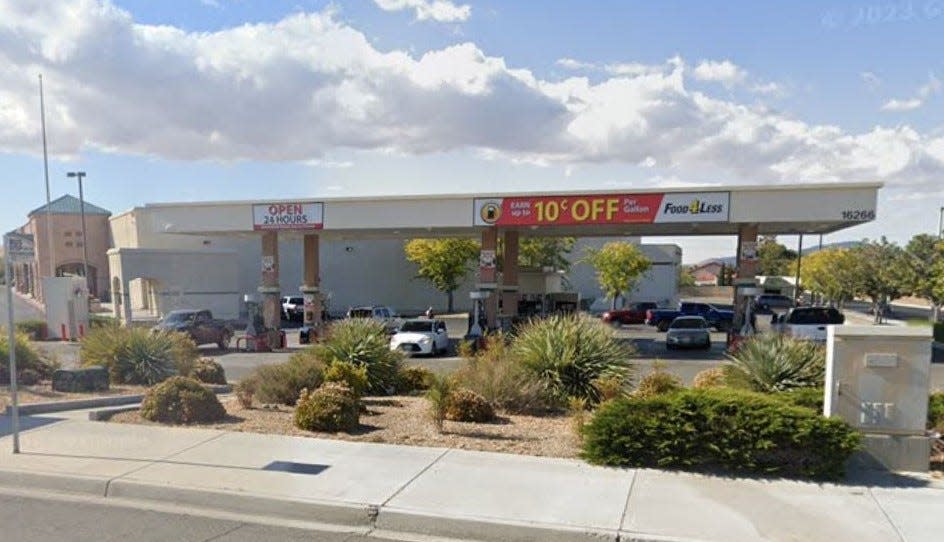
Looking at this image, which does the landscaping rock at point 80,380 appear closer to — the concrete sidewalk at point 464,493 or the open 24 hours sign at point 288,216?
the concrete sidewalk at point 464,493

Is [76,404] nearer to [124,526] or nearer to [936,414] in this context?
[124,526]

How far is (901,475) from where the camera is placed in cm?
706

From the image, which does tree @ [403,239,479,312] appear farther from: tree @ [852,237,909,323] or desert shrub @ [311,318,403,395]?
desert shrub @ [311,318,403,395]

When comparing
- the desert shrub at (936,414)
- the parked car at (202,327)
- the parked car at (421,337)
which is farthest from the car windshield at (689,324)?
the parked car at (202,327)

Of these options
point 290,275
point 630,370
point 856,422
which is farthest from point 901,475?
point 290,275

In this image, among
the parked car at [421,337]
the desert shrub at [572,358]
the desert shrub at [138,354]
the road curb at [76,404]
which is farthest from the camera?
the parked car at [421,337]

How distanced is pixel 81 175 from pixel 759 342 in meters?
47.1

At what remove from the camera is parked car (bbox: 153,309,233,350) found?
25.6m

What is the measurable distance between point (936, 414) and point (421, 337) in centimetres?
1721

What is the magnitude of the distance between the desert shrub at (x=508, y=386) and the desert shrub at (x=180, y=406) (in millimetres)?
3772

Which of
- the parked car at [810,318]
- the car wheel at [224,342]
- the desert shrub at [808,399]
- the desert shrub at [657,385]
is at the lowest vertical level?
the car wheel at [224,342]

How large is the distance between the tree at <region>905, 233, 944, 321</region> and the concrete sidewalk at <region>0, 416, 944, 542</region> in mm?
27517

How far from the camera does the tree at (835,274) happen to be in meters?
45.0

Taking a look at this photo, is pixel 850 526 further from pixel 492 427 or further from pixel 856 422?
pixel 492 427
